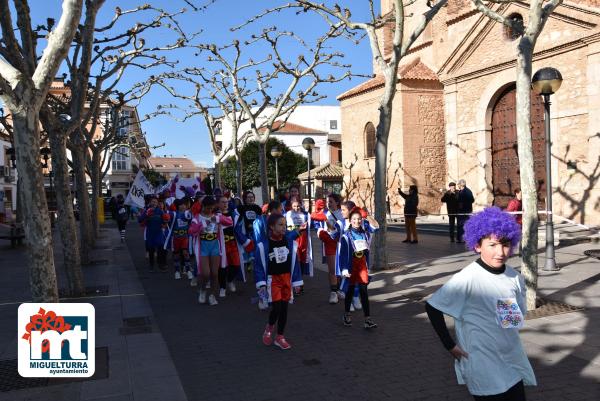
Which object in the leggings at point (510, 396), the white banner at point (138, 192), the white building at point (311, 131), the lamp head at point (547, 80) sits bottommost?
the leggings at point (510, 396)

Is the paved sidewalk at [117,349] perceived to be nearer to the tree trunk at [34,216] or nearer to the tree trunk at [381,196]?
the tree trunk at [34,216]

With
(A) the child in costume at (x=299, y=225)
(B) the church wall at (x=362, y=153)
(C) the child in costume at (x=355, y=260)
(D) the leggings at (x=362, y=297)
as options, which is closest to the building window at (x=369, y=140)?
(B) the church wall at (x=362, y=153)

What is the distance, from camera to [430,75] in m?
25.4

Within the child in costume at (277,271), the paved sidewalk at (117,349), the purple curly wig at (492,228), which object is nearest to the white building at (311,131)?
the paved sidewalk at (117,349)

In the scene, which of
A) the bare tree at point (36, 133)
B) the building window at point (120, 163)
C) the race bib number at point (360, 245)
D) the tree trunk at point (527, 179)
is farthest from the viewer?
the building window at point (120, 163)

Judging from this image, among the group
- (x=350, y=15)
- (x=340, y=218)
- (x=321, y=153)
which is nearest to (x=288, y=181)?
(x=321, y=153)

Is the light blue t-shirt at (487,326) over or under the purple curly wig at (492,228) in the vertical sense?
under

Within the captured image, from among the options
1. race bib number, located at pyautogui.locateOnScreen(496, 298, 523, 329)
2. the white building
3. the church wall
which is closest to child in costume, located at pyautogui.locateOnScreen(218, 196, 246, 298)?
race bib number, located at pyautogui.locateOnScreen(496, 298, 523, 329)

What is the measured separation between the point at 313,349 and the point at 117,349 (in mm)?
2197

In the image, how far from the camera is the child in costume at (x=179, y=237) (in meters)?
10.7

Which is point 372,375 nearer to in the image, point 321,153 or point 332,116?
point 321,153

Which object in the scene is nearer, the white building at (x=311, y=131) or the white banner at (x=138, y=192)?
the white banner at (x=138, y=192)

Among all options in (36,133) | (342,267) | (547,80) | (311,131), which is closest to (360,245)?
(342,267)

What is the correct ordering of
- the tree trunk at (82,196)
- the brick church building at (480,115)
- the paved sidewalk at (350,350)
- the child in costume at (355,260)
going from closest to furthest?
1. the paved sidewalk at (350,350)
2. the child in costume at (355,260)
3. the tree trunk at (82,196)
4. the brick church building at (480,115)
